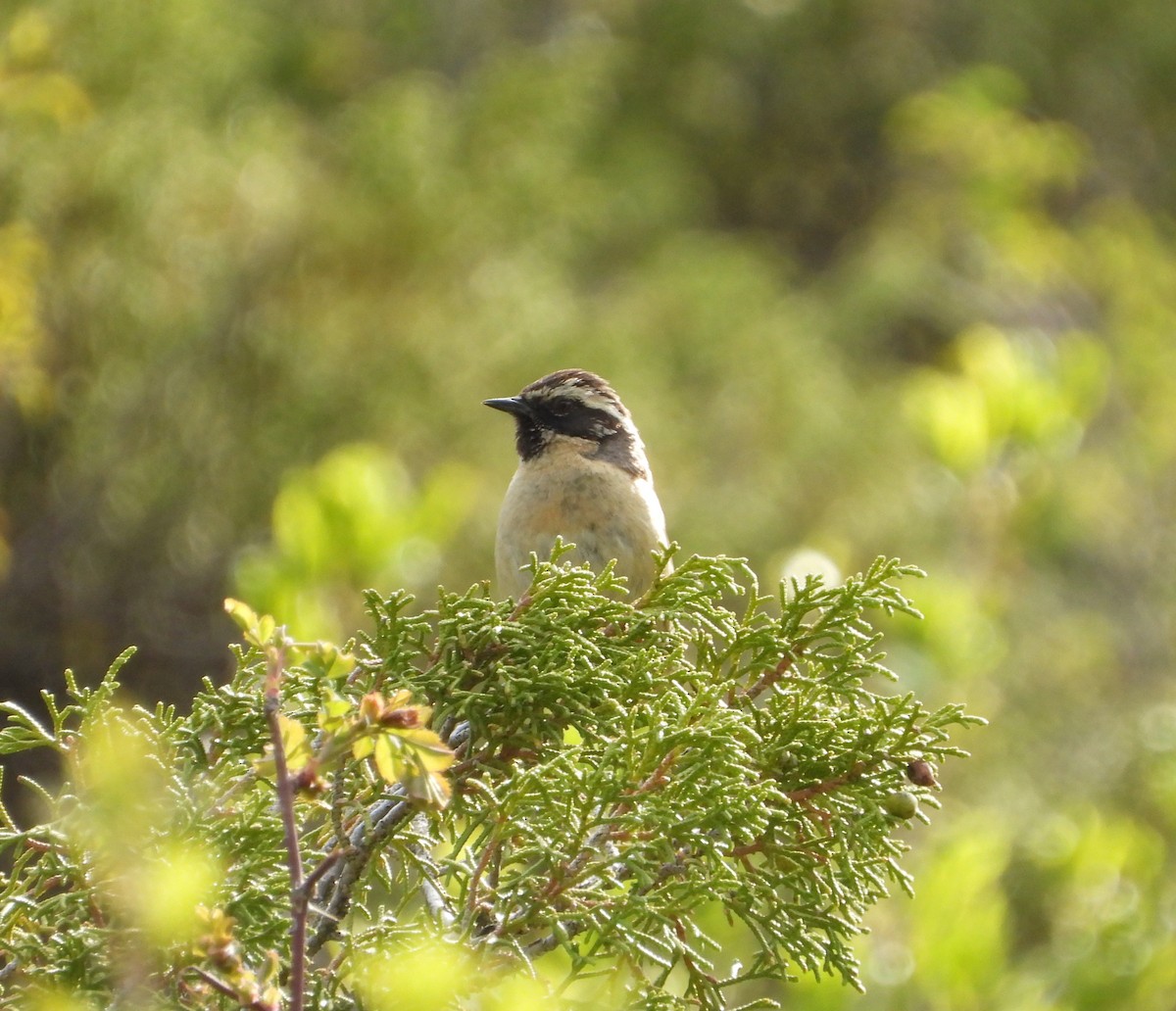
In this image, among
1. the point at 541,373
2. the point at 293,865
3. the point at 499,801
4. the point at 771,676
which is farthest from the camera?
the point at 541,373

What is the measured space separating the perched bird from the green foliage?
1600 mm

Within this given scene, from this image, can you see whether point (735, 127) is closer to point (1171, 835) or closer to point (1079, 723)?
point (1079, 723)

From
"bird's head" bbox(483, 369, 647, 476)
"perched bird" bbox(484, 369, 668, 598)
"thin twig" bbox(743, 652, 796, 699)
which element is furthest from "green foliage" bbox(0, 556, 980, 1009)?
"bird's head" bbox(483, 369, 647, 476)

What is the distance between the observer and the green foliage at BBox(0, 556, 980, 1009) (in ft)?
5.79

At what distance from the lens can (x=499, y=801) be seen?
2068 millimetres

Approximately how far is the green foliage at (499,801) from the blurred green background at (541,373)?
1.30 meters

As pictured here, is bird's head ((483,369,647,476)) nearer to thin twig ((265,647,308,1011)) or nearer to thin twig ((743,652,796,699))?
thin twig ((743,652,796,699))

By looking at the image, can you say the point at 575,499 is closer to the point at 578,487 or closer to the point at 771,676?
the point at 578,487

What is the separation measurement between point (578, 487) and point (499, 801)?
220cm

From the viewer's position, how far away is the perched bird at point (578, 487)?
161 inches

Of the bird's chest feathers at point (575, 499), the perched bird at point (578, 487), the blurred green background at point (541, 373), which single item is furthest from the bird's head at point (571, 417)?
the blurred green background at point (541, 373)

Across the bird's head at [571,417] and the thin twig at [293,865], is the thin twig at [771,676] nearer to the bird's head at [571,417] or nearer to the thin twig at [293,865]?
the thin twig at [293,865]

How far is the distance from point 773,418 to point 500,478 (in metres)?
3.31

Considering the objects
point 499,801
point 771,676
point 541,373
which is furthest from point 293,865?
point 541,373
